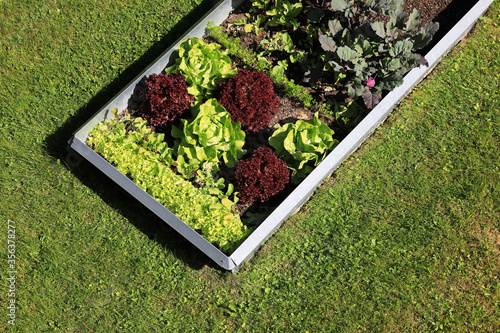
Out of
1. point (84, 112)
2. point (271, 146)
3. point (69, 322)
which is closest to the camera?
point (69, 322)

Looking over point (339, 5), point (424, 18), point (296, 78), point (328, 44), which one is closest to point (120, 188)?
point (296, 78)

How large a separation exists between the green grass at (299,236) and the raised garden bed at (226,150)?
0.87 ft

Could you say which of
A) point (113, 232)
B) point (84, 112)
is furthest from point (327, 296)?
point (84, 112)

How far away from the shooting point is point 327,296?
477cm

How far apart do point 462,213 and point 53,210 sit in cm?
405

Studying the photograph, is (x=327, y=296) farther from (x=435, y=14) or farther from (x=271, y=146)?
(x=435, y=14)

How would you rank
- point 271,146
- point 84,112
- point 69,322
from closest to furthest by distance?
point 69,322, point 271,146, point 84,112

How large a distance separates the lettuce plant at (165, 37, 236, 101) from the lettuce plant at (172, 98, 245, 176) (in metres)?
0.31

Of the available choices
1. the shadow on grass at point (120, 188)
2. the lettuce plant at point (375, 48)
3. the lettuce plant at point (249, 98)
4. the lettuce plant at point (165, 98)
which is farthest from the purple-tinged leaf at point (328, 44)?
the shadow on grass at point (120, 188)

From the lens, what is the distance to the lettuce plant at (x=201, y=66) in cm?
510

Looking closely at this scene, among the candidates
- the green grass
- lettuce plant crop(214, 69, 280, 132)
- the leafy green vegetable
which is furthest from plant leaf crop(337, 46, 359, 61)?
the leafy green vegetable

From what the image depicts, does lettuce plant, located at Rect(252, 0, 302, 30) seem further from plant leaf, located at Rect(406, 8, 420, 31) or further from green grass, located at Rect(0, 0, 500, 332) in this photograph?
green grass, located at Rect(0, 0, 500, 332)

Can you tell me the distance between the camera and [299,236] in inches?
196

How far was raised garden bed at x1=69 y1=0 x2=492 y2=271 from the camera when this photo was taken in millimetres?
4578
